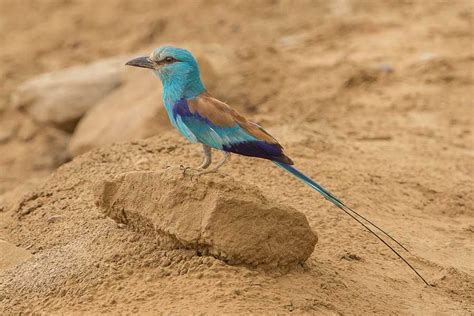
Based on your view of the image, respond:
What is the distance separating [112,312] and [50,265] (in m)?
0.63

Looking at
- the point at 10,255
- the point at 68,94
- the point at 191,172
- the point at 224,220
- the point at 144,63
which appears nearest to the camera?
the point at 224,220

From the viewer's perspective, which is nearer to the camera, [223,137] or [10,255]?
[223,137]

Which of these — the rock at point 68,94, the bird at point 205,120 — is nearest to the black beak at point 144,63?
the bird at point 205,120

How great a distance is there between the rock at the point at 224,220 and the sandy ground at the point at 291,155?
0.08 metres

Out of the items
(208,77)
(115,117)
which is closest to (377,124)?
(208,77)

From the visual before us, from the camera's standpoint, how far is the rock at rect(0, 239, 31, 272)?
190 inches

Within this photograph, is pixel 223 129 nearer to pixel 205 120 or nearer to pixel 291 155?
pixel 205 120

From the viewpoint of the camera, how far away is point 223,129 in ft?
13.7

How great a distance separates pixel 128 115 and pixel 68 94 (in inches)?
43.8

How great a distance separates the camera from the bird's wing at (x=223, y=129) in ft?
13.5

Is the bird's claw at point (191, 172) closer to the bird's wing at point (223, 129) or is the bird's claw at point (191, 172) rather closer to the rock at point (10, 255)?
the bird's wing at point (223, 129)

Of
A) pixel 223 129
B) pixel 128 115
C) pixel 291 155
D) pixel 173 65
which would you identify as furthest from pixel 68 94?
pixel 223 129

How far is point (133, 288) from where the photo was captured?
425 centimetres

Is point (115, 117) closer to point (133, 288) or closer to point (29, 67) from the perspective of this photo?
point (29, 67)
